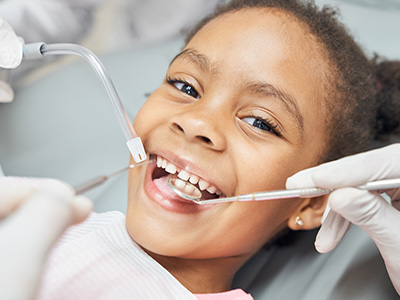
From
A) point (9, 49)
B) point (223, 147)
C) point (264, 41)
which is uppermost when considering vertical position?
point (264, 41)

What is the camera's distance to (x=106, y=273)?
3.20ft

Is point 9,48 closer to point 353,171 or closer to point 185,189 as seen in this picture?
point 185,189

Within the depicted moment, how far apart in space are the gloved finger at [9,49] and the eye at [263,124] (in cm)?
74

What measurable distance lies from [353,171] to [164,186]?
1.51 ft

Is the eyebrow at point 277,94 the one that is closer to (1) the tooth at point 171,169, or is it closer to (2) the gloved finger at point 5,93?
(1) the tooth at point 171,169

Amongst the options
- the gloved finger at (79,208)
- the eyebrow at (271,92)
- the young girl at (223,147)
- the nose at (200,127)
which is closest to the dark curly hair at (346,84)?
the young girl at (223,147)

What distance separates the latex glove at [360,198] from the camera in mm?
849

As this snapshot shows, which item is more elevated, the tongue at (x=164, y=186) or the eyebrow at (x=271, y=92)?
the eyebrow at (x=271, y=92)

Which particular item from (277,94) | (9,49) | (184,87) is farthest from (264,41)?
(9,49)

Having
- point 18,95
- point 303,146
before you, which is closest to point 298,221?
point 303,146

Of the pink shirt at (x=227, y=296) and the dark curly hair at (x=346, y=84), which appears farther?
the dark curly hair at (x=346, y=84)

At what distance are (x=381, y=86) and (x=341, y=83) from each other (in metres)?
0.35

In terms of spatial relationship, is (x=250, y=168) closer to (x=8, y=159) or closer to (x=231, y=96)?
(x=231, y=96)

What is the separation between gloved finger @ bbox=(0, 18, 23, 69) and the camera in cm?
126
